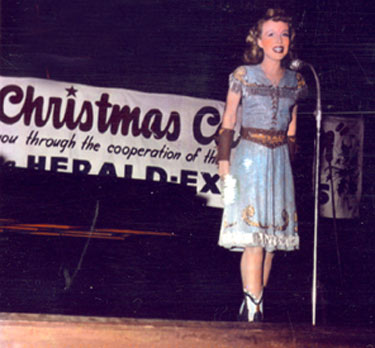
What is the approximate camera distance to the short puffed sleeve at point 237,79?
3693mm

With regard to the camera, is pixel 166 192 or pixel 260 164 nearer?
pixel 260 164

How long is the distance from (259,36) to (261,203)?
3.14 feet

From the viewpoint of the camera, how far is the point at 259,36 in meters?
3.76

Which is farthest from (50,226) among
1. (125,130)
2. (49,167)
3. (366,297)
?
(366,297)

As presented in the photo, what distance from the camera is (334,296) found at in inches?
147

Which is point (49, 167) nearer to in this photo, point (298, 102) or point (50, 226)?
point (50, 226)

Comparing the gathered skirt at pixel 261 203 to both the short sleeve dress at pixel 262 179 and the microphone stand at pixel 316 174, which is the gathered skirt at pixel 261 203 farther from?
the microphone stand at pixel 316 174

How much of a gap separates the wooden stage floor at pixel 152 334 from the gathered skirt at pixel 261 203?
0.55m

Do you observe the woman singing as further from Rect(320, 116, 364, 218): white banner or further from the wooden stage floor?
the wooden stage floor

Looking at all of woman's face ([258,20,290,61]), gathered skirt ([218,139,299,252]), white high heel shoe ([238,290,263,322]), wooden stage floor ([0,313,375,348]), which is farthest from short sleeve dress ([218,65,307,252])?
wooden stage floor ([0,313,375,348])

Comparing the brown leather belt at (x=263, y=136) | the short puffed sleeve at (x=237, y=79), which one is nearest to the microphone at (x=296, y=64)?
the short puffed sleeve at (x=237, y=79)

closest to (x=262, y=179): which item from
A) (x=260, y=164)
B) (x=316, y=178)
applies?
(x=260, y=164)

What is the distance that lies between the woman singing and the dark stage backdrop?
9 centimetres

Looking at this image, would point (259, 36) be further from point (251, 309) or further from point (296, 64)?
point (251, 309)
